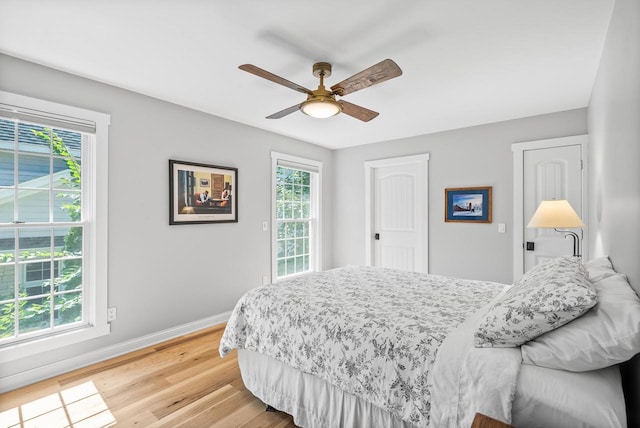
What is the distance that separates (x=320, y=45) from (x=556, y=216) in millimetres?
2314

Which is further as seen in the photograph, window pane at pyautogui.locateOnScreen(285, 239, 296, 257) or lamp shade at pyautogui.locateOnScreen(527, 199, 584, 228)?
window pane at pyautogui.locateOnScreen(285, 239, 296, 257)

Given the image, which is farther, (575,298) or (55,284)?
(55,284)

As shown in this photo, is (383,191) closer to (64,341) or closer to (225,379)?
(225,379)

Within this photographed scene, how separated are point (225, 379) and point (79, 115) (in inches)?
98.4

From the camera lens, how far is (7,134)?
7.79 feet

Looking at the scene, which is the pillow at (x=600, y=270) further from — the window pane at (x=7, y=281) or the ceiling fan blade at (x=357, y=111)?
the window pane at (x=7, y=281)

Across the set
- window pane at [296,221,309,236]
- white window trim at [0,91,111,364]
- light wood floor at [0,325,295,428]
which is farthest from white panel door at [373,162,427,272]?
white window trim at [0,91,111,364]

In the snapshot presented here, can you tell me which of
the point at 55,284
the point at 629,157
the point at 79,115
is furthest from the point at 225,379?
the point at 629,157

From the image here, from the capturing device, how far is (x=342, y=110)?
2.47 m

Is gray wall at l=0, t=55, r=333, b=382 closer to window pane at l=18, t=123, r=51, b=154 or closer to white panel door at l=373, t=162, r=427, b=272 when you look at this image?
window pane at l=18, t=123, r=51, b=154

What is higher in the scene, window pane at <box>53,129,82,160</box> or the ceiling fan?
the ceiling fan

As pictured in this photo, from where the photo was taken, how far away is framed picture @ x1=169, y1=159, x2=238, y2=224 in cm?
332

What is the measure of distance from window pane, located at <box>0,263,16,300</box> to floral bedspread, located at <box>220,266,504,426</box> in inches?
66.3

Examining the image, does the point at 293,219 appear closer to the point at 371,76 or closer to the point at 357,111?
the point at 357,111
